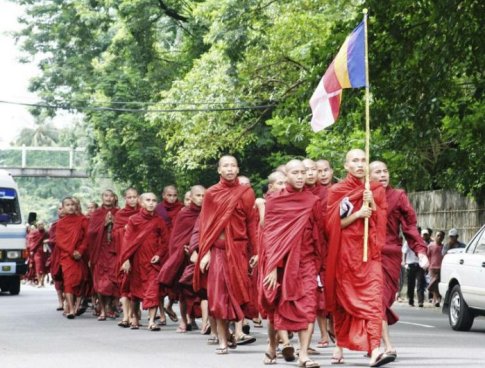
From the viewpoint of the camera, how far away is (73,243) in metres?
23.0

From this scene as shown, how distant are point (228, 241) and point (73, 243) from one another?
8.32 meters

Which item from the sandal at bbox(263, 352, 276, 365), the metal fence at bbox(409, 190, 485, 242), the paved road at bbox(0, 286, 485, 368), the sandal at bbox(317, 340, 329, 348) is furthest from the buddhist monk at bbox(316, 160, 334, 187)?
the metal fence at bbox(409, 190, 485, 242)

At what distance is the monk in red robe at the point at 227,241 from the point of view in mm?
14953

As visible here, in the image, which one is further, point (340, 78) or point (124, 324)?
point (124, 324)

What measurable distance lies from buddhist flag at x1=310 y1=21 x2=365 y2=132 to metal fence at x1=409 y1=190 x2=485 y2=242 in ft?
55.2

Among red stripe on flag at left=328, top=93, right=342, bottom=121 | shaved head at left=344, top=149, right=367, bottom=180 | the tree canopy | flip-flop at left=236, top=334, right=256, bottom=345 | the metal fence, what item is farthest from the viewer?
the metal fence

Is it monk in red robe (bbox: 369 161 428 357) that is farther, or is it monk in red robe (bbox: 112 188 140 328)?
monk in red robe (bbox: 112 188 140 328)

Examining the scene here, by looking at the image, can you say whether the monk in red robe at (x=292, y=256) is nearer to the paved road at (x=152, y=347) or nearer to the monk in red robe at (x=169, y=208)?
the paved road at (x=152, y=347)

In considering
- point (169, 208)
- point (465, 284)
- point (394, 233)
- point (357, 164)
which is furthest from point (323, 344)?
point (169, 208)

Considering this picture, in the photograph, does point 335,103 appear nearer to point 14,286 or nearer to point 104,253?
point 104,253

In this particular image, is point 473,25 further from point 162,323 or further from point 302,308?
point 302,308

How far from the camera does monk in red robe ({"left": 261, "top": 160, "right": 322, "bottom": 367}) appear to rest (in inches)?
517

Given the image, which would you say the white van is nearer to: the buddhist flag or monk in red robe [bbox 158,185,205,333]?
monk in red robe [bbox 158,185,205,333]

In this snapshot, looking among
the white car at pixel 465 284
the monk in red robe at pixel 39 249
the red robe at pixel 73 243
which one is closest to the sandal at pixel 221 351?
the white car at pixel 465 284
